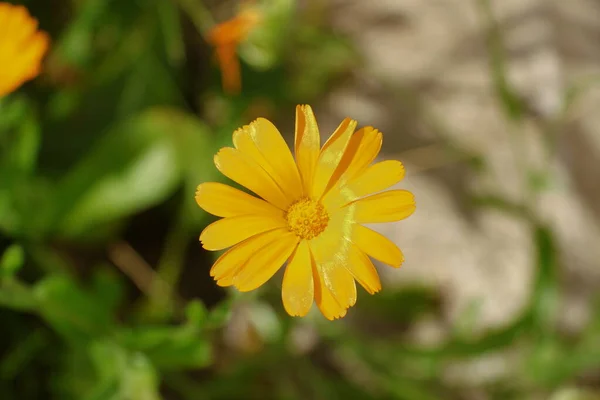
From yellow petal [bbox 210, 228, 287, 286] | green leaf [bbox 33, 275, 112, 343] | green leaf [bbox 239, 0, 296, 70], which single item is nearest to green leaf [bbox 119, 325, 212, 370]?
green leaf [bbox 33, 275, 112, 343]

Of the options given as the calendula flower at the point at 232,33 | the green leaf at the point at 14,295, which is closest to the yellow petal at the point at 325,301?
the green leaf at the point at 14,295

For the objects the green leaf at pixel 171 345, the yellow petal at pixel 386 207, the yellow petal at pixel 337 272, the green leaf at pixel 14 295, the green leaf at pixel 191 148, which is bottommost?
the green leaf at pixel 14 295

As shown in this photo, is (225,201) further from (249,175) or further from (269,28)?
(269,28)

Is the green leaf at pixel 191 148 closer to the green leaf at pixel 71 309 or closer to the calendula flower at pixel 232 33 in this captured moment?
the calendula flower at pixel 232 33

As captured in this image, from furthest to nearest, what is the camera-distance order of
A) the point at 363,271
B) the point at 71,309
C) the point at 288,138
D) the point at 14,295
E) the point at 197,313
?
the point at 288,138 → the point at 71,309 → the point at 14,295 → the point at 197,313 → the point at 363,271

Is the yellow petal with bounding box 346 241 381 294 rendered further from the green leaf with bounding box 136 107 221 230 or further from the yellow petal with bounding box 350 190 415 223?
the green leaf with bounding box 136 107 221 230

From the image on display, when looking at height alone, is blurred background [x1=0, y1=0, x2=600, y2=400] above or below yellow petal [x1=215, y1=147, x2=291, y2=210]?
above

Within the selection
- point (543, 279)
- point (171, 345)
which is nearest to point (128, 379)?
point (171, 345)
